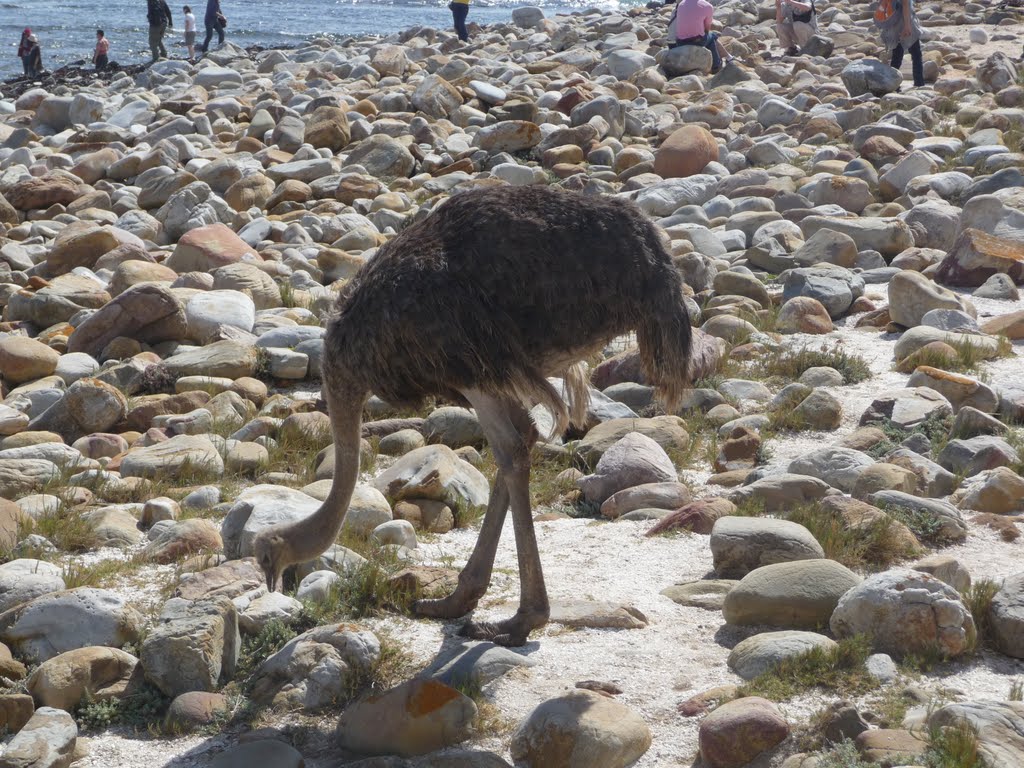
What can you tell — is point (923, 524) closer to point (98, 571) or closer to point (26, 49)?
point (98, 571)

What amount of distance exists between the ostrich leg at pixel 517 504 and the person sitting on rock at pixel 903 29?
1334cm

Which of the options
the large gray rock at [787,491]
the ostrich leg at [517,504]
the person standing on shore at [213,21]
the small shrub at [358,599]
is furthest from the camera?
the person standing on shore at [213,21]

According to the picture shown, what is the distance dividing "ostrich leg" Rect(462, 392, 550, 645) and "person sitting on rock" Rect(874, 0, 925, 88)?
525 inches

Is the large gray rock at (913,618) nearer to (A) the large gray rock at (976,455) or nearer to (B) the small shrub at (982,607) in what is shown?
(B) the small shrub at (982,607)

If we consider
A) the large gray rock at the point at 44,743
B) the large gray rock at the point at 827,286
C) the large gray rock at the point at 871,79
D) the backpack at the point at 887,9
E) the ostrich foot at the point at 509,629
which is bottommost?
the large gray rock at the point at 44,743

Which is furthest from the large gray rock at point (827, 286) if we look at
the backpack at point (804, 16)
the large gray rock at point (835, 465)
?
the backpack at point (804, 16)

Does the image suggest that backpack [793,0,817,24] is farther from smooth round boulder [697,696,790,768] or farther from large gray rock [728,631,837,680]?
smooth round boulder [697,696,790,768]

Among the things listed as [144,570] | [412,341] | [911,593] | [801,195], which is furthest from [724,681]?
[801,195]

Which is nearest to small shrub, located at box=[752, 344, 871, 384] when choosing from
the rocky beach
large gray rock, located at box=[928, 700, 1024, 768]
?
the rocky beach

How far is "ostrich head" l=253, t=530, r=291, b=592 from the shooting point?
4.48 m

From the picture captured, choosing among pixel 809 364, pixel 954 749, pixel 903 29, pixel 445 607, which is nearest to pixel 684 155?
pixel 809 364

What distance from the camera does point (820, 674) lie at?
13.4 feet

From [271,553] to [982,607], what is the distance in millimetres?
2430

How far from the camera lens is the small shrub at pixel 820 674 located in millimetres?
4020
